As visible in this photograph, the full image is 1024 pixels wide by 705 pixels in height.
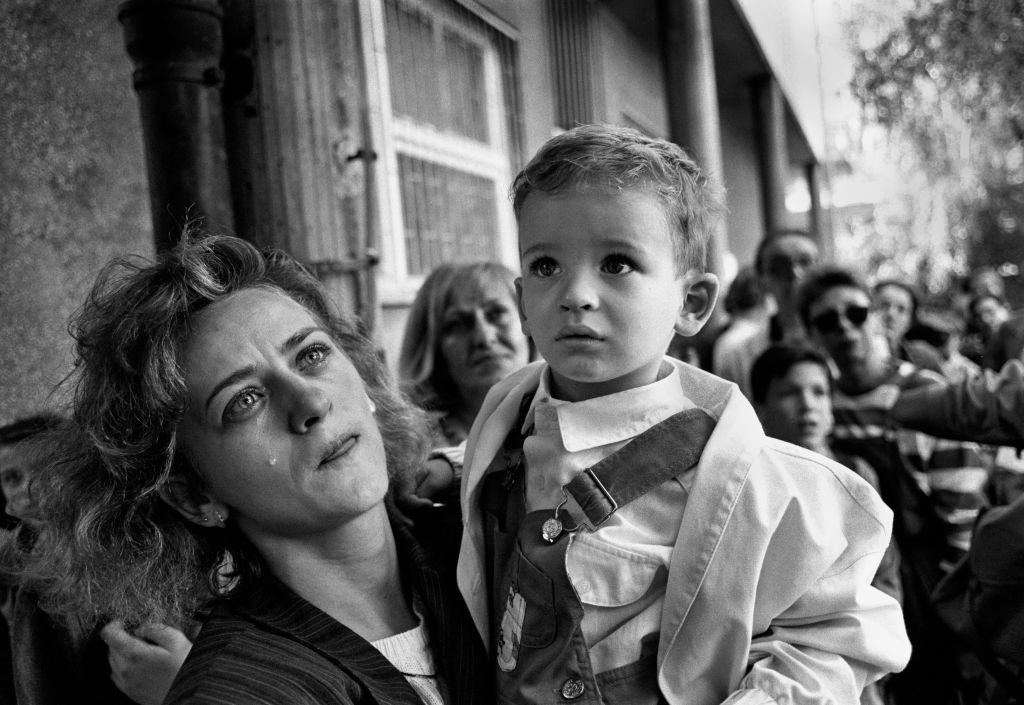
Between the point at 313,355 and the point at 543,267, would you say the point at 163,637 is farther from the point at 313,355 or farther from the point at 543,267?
the point at 543,267

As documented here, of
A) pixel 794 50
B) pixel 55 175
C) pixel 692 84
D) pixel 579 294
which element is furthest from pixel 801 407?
pixel 794 50

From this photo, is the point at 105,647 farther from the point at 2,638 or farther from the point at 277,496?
the point at 277,496

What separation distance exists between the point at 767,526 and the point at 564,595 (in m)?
0.32

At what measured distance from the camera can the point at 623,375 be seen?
5.12 ft

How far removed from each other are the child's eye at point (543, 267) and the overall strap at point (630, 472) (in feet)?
1.01

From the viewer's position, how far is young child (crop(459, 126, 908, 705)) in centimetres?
135

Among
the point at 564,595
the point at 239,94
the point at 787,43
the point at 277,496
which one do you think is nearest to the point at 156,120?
the point at 239,94

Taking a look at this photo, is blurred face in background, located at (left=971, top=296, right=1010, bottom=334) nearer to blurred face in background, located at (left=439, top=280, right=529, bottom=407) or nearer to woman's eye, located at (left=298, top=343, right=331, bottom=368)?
blurred face in background, located at (left=439, top=280, right=529, bottom=407)

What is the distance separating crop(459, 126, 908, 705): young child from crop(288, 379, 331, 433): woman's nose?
0.31 metres

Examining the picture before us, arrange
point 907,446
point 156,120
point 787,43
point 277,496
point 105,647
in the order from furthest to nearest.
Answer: point 787,43 < point 907,446 < point 156,120 < point 105,647 < point 277,496

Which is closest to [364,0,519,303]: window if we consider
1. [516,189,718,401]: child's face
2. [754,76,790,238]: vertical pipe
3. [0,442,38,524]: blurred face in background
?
[0,442,38,524]: blurred face in background

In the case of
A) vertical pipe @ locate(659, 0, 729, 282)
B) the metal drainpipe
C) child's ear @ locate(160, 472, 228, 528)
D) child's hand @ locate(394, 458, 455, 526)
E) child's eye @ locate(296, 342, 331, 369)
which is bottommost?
child's hand @ locate(394, 458, 455, 526)

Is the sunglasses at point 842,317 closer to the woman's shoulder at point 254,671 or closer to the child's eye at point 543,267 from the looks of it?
the child's eye at point 543,267

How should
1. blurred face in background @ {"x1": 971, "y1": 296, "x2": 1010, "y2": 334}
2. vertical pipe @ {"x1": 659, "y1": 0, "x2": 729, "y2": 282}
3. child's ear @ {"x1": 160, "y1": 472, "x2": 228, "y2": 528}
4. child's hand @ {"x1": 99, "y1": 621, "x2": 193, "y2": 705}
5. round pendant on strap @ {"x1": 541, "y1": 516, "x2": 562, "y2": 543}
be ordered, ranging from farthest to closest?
blurred face in background @ {"x1": 971, "y1": 296, "x2": 1010, "y2": 334} < vertical pipe @ {"x1": 659, "y1": 0, "x2": 729, "y2": 282} < child's hand @ {"x1": 99, "y1": 621, "x2": 193, "y2": 705} < child's ear @ {"x1": 160, "y1": 472, "x2": 228, "y2": 528} < round pendant on strap @ {"x1": 541, "y1": 516, "x2": 562, "y2": 543}
